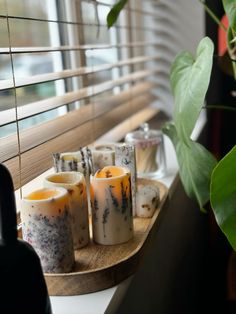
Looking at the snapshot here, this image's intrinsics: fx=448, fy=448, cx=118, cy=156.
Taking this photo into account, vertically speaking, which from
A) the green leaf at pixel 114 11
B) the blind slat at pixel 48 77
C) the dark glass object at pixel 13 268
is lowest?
the dark glass object at pixel 13 268

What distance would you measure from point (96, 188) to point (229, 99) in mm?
1443

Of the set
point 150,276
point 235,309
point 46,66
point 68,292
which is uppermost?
point 46,66

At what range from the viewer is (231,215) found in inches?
26.0

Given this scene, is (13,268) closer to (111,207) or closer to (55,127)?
(111,207)

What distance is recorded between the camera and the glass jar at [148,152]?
115cm

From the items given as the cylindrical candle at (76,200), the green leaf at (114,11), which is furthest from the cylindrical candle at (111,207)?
the green leaf at (114,11)

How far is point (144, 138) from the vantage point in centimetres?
118

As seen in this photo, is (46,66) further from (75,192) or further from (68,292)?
(68,292)

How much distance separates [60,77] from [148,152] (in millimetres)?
339

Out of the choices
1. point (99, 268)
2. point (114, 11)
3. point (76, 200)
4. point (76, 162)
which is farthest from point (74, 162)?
point (114, 11)

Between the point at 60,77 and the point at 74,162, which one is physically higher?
the point at 60,77

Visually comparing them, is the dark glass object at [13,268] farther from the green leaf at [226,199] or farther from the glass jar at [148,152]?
the glass jar at [148,152]

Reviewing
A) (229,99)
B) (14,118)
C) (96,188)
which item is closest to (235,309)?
(229,99)

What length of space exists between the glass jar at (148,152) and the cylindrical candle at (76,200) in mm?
416
